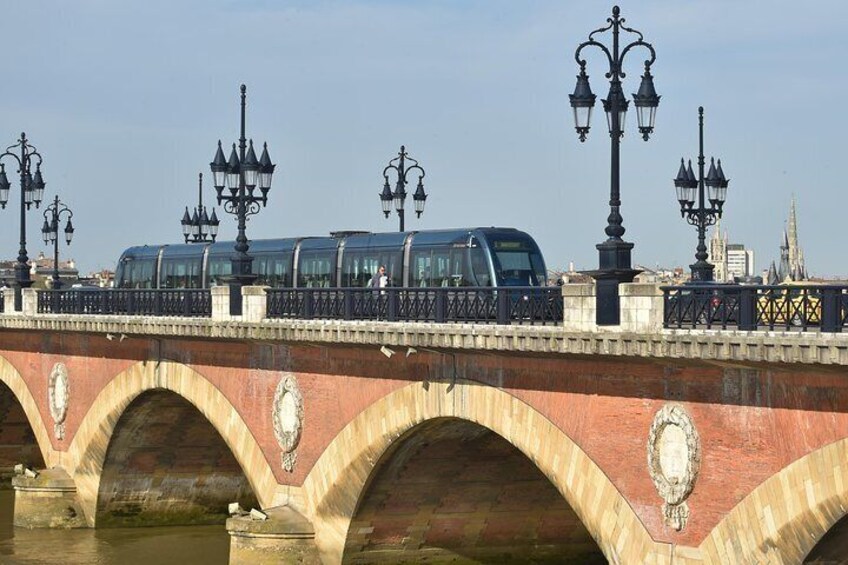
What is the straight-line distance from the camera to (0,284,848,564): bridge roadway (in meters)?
20.1

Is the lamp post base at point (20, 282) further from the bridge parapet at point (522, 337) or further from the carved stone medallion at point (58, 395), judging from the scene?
the bridge parapet at point (522, 337)

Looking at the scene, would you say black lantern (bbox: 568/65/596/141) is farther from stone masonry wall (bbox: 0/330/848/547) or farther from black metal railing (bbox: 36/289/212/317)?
black metal railing (bbox: 36/289/212/317)

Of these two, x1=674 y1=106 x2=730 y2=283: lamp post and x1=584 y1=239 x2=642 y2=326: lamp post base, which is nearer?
x1=584 y1=239 x2=642 y2=326: lamp post base

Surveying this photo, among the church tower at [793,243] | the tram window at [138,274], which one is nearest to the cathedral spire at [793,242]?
the church tower at [793,243]

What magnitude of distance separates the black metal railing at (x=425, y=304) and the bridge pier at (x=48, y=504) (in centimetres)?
1068

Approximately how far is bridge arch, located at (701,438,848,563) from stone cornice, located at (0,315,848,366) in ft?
3.98

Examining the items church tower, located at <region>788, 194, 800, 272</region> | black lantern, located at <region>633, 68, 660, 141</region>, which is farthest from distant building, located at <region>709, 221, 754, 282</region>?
black lantern, located at <region>633, 68, 660, 141</region>

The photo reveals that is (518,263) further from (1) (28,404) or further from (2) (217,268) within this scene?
(1) (28,404)

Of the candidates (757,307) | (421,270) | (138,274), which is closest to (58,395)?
(138,274)

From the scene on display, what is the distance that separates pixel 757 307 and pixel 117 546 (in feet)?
71.1

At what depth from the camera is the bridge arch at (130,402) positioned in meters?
32.3

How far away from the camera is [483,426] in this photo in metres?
27.4

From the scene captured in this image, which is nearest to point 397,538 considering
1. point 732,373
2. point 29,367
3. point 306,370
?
point 306,370

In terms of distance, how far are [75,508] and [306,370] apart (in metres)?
11.9
